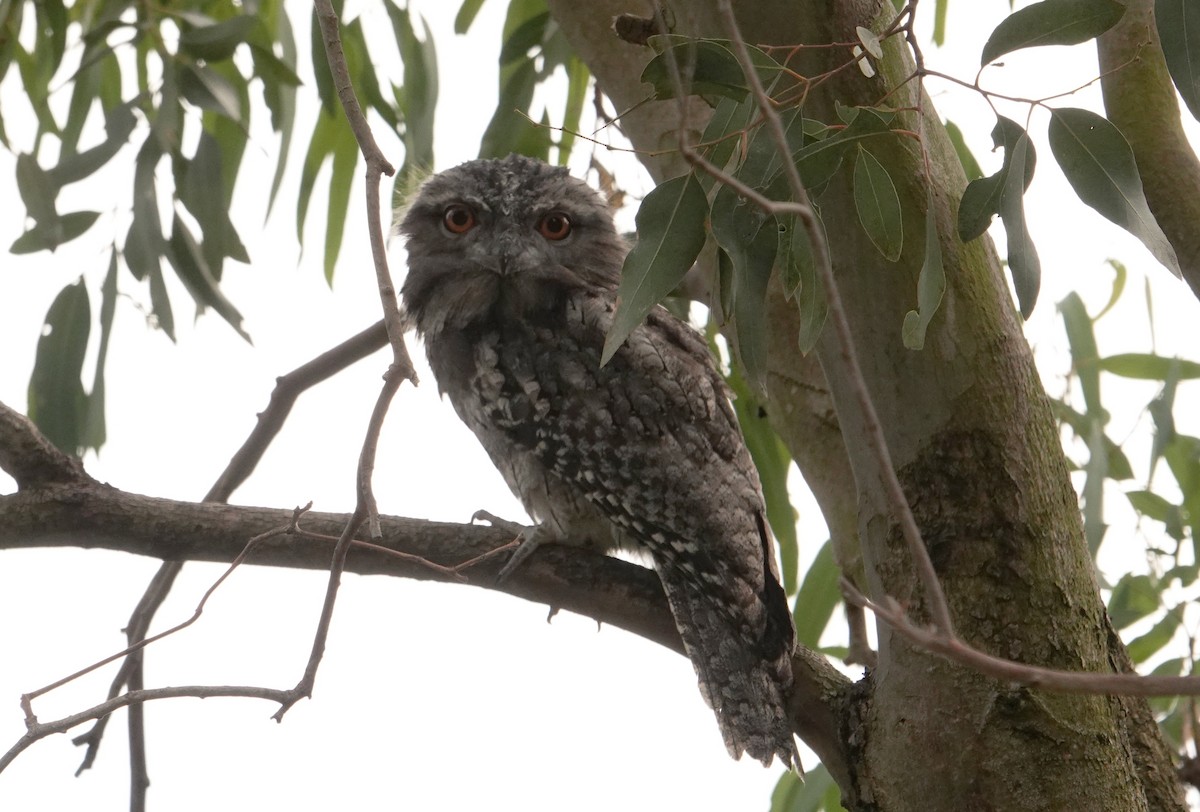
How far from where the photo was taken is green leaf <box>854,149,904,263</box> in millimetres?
1375

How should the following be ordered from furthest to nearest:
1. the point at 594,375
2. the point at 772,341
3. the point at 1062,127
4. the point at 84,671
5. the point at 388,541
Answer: the point at 594,375 → the point at 772,341 → the point at 388,541 → the point at 1062,127 → the point at 84,671

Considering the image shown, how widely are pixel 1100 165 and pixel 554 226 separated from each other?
1.56m

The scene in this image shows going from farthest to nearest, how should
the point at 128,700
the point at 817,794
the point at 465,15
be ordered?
the point at 465,15 → the point at 817,794 → the point at 128,700

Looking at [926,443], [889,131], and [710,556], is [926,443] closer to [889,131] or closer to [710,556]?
[889,131]

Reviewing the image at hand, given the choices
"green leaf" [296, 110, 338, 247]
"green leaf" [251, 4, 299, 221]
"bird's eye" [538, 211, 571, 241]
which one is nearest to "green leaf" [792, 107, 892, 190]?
"bird's eye" [538, 211, 571, 241]

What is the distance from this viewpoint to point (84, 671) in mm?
1270

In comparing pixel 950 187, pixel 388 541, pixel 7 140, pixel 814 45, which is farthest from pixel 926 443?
pixel 7 140

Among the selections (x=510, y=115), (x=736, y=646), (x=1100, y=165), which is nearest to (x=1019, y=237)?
(x=1100, y=165)

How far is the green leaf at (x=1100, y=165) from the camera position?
1335 mm

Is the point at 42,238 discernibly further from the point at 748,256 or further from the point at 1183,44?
the point at 1183,44

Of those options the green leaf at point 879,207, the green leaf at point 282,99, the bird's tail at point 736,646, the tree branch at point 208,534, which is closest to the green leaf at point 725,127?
the green leaf at point 879,207

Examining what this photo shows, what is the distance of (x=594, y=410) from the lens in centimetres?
236

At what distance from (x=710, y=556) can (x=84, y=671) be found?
1204mm

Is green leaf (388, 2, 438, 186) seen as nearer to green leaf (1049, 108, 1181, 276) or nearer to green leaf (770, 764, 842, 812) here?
green leaf (770, 764, 842, 812)
